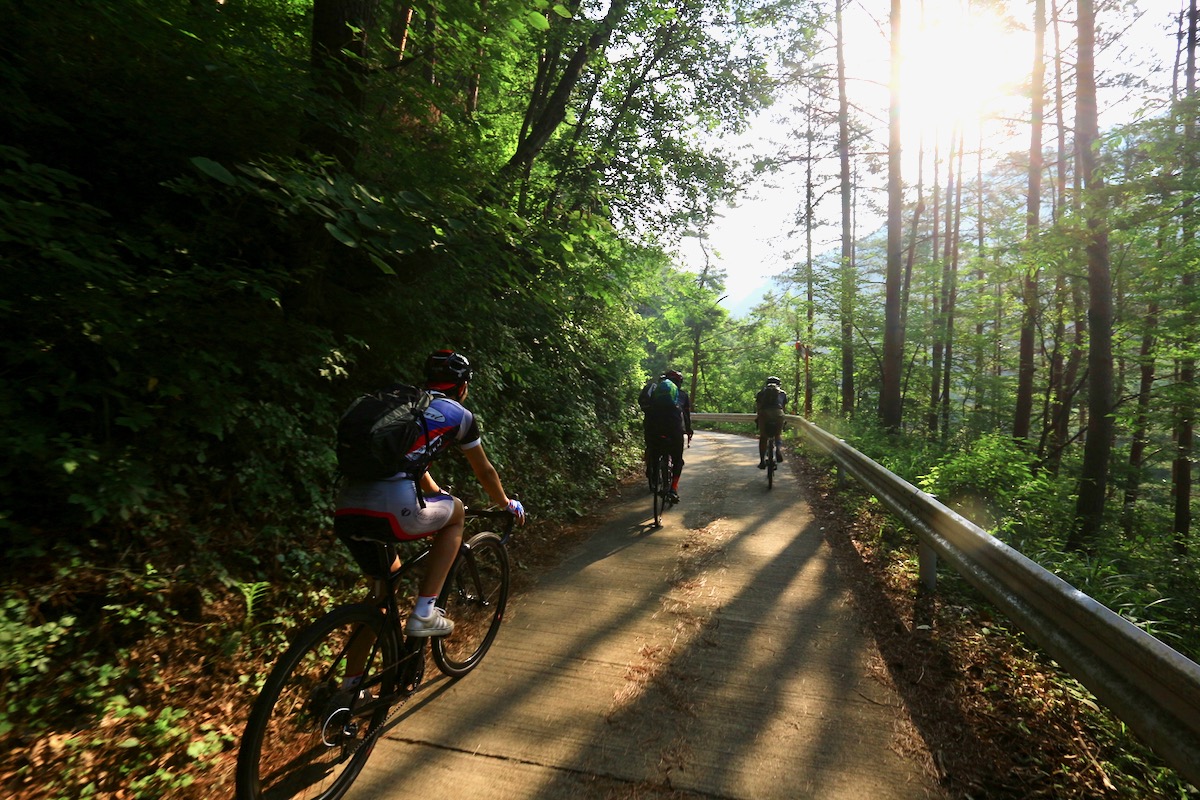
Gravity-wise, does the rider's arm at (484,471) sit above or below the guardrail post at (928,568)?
above

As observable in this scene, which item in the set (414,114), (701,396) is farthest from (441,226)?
(701,396)

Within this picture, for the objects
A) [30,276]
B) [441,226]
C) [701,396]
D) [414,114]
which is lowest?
[701,396]

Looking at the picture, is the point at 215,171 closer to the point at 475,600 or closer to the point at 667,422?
the point at 475,600

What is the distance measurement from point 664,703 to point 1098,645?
6.77ft

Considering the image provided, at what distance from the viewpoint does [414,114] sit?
4812 mm

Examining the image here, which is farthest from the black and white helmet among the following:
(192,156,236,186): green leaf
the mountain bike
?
the mountain bike

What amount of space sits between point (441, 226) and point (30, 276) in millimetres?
2150

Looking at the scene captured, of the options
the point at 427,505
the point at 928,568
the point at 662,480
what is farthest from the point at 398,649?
the point at 662,480

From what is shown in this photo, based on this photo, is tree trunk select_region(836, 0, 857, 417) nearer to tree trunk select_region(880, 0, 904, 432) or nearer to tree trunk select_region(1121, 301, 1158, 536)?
tree trunk select_region(880, 0, 904, 432)

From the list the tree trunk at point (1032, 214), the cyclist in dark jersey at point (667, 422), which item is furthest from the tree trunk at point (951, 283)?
the cyclist in dark jersey at point (667, 422)

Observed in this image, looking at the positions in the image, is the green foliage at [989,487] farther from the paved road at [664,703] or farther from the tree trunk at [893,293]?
the tree trunk at [893,293]

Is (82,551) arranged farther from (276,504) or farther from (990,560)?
(990,560)

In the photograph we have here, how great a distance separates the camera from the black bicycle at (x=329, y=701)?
2102 millimetres

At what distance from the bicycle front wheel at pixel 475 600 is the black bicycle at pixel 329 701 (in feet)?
1.28
